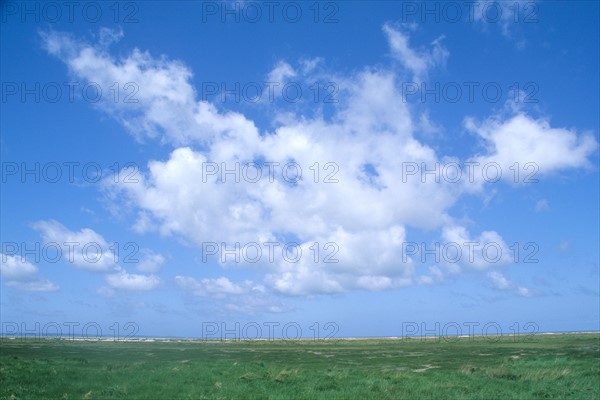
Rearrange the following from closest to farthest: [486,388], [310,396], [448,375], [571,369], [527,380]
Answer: [310,396], [486,388], [527,380], [448,375], [571,369]

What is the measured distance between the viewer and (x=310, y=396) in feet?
96.3

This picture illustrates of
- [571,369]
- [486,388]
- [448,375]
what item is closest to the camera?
[486,388]

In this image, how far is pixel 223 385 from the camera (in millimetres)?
Result: 32812

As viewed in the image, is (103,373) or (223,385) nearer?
(223,385)

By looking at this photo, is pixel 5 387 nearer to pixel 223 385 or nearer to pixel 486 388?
pixel 223 385

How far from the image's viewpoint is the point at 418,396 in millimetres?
29656

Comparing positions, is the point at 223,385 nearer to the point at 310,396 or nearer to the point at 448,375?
the point at 310,396

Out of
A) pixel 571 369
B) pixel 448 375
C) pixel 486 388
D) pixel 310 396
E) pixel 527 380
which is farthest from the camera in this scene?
pixel 571 369

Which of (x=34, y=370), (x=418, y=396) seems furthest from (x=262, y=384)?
(x=34, y=370)

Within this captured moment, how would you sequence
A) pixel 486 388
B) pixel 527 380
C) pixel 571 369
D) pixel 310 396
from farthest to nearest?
pixel 571 369 → pixel 527 380 → pixel 486 388 → pixel 310 396

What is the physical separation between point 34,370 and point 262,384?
20664 millimetres

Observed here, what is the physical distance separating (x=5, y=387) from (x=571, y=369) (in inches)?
1829

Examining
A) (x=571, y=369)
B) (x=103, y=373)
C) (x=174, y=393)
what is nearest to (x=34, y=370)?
(x=103, y=373)

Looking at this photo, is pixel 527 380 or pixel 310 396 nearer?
pixel 310 396
